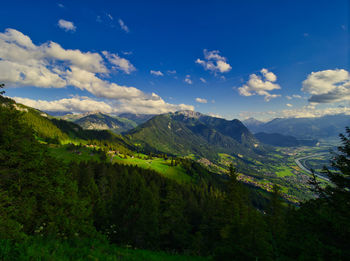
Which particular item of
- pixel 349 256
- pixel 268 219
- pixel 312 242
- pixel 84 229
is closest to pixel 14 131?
pixel 84 229

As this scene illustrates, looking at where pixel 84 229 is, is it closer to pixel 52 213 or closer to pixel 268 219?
pixel 52 213

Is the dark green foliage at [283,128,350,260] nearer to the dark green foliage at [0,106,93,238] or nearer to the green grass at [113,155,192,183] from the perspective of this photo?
the dark green foliage at [0,106,93,238]

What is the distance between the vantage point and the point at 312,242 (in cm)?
885

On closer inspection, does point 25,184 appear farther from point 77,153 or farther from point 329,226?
point 77,153

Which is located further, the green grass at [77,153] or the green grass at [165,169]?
the green grass at [165,169]

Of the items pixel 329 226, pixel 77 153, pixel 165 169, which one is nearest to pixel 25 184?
pixel 329 226

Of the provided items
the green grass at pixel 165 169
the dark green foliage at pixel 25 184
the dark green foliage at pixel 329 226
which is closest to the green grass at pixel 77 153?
the green grass at pixel 165 169

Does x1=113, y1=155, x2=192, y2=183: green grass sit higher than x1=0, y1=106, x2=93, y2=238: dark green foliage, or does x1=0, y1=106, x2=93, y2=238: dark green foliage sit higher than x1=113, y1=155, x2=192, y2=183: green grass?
x1=0, y1=106, x2=93, y2=238: dark green foliage

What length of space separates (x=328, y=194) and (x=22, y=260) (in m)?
19.1

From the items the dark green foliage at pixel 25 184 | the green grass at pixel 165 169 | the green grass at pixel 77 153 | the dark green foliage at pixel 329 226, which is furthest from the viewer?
the green grass at pixel 165 169

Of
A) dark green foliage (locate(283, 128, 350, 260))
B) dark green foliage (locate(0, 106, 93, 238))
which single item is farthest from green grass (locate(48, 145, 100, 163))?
dark green foliage (locate(283, 128, 350, 260))

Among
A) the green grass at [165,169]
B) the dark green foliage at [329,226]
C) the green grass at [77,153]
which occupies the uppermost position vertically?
the dark green foliage at [329,226]

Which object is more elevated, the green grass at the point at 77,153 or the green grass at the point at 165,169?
the green grass at the point at 77,153

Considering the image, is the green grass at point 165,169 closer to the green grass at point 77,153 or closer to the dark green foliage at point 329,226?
the green grass at point 77,153
